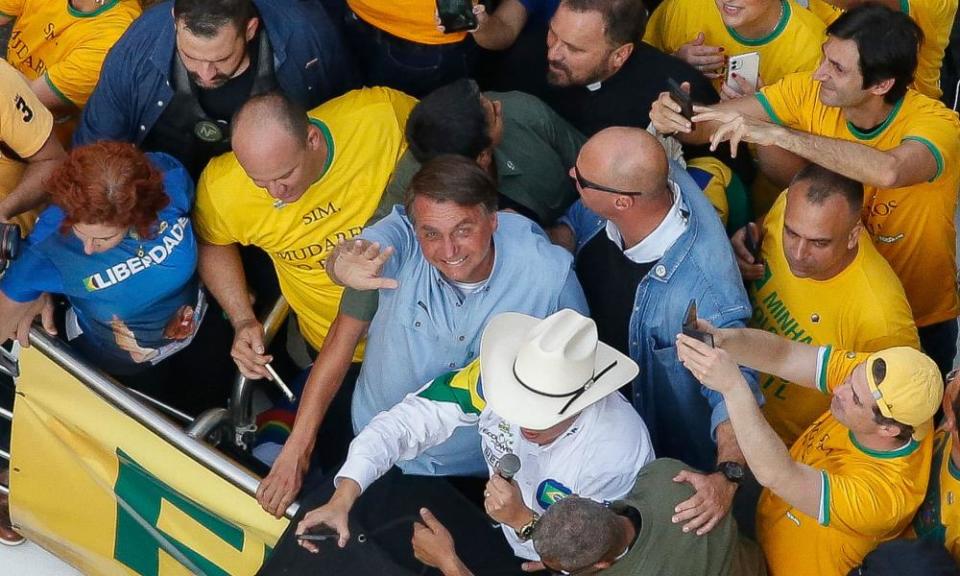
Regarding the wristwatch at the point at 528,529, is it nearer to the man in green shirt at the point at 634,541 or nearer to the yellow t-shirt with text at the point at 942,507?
the man in green shirt at the point at 634,541

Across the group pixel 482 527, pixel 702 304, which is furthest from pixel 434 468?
pixel 702 304

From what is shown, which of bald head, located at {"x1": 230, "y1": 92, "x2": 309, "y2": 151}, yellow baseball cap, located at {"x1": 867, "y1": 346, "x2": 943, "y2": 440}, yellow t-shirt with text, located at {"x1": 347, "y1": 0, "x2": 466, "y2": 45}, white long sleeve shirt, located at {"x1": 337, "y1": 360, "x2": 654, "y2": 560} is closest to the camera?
yellow baseball cap, located at {"x1": 867, "y1": 346, "x2": 943, "y2": 440}

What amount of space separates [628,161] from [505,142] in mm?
502

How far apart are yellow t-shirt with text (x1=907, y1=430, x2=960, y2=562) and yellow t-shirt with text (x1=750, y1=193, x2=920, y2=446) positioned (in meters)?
0.38

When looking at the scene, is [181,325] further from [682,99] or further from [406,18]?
[682,99]

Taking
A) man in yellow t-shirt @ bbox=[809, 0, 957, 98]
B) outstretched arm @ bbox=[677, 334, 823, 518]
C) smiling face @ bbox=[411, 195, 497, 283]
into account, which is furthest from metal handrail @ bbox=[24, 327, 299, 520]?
man in yellow t-shirt @ bbox=[809, 0, 957, 98]

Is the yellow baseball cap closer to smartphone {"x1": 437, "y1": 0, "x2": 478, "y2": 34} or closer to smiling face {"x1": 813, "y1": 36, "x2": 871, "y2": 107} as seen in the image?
smiling face {"x1": 813, "y1": 36, "x2": 871, "y2": 107}

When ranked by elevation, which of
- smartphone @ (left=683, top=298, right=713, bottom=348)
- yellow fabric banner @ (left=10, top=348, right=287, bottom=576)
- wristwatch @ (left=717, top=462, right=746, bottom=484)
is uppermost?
smartphone @ (left=683, top=298, right=713, bottom=348)

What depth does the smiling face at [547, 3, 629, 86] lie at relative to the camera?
3.54 m

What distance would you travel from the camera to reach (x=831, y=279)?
3.04 meters

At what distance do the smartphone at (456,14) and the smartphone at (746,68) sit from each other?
0.85 m

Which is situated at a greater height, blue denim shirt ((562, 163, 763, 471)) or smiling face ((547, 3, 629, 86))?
smiling face ((547, 3, 629, 86))

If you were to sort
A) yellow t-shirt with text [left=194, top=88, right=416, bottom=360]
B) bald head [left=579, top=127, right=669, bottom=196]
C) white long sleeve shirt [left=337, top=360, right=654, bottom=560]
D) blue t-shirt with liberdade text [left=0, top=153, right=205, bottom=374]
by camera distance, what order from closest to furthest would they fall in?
white long sleeve shirt [left=337, top=360, right=654, bottom=560] < bald head [left=579, top=127, right=669, bottom=196] < blue t-shirt with liberdade text [left=0, top=153, right=205, bottom=374] < yellow t-shirt with text [left=194, top=88, right=416, bottom=360]

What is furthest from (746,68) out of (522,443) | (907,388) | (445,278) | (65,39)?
(65,39)
